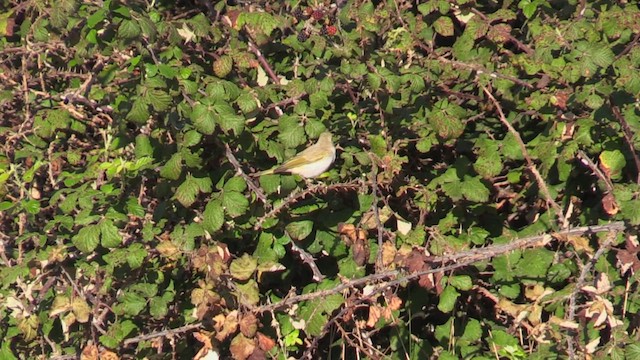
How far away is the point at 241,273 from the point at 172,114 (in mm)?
778

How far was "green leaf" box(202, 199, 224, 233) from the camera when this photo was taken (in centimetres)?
358

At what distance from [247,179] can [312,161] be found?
394 millimetres

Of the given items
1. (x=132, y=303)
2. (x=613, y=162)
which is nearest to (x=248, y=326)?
(x=132, y=303)

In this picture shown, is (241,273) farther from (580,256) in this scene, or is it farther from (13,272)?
(580,256)

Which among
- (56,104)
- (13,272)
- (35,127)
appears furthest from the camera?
(56,104)

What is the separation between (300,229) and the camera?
150 inches

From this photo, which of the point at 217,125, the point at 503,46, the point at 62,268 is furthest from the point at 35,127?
the point at 503,46

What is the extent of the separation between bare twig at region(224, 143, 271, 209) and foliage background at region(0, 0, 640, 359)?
0.03m

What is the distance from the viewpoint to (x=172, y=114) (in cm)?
382

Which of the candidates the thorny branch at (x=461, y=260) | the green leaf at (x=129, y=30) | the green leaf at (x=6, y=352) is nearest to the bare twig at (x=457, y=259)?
the thorny branch at (x=461, y=260)

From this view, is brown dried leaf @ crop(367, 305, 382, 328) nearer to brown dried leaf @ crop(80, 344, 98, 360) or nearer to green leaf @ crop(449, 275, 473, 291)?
green leaf @ crop(449, 275, 473, 291)

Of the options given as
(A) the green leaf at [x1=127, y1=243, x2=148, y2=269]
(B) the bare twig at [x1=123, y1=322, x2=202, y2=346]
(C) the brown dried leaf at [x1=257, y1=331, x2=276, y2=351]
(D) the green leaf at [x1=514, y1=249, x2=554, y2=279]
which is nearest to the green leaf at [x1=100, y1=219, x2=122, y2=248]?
(A) the green leaf at [x1=127, y1=243, x2=148, y2=269]

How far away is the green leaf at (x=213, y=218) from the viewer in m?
3.58

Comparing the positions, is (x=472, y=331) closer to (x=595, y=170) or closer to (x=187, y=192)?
(x=595, y=170)
